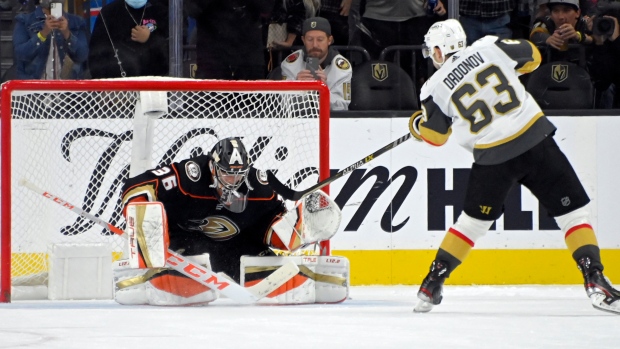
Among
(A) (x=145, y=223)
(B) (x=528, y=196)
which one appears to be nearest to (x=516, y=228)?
(B) (x=528, y=196)

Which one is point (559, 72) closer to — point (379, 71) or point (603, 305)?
point (379, 71)

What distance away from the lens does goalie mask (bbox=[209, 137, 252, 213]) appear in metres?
4.89

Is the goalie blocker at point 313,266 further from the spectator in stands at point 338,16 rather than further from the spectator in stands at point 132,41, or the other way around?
the spectator in stands at point 338,16

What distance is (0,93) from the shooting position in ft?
17.3

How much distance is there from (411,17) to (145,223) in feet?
7.34

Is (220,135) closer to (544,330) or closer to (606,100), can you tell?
(606,100)

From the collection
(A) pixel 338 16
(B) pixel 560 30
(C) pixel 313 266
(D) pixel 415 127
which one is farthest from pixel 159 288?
(B) pixel 560 30

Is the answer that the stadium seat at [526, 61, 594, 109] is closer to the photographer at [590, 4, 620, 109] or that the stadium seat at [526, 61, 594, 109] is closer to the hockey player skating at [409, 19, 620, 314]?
the photographer at [590, 4, 620, 109]

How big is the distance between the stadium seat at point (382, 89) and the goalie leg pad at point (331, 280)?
Answer: 1.38m

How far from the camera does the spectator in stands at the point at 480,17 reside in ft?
20.7

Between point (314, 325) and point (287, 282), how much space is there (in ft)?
3.25

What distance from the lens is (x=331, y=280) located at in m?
5.02

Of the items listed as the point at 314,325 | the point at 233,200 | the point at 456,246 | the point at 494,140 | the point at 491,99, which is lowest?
the point at 314,325

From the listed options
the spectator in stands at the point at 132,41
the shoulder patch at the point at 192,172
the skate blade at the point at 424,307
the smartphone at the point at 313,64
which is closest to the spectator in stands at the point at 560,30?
the smartphone at the point at 313,64
